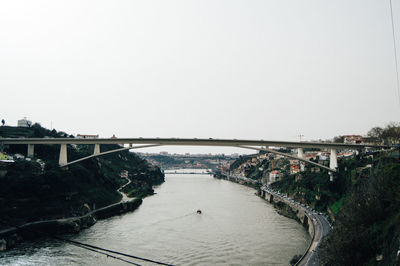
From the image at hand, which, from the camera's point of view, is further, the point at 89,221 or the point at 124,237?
the point at 89,221

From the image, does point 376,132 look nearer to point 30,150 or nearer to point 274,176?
point 274,176

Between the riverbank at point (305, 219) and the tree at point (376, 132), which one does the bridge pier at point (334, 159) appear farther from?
the tree at point (376, 132)

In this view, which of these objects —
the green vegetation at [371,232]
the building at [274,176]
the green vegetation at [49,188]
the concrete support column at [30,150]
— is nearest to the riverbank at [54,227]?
the green vegetation at [49,188]

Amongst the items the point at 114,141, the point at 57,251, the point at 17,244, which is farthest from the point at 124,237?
the point at 114,141

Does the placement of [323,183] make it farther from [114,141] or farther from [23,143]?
[23,143]

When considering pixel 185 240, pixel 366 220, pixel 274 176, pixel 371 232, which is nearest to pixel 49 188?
pixel 185 240

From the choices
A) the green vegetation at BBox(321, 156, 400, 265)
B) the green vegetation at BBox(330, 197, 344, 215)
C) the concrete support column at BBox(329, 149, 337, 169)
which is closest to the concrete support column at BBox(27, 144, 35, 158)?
the green vegetation at BBox(330, 197, 344, 215)

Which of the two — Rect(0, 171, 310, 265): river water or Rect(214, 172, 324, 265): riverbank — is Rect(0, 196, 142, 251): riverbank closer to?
Rect(0, 171, 310, 265): river water

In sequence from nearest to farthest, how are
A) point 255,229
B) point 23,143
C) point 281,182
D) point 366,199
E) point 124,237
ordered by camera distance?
point 366,199, point 124,237, point 255,229, point 23,143, point 281,182
